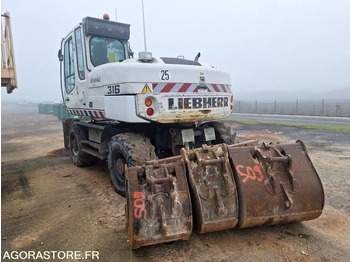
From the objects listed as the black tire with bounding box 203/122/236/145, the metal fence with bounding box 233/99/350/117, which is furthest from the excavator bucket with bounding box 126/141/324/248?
the metal fence with bounding box 233/99/350/117

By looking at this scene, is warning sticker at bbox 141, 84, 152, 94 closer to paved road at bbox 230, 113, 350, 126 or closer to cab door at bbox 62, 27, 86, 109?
cab door at bbox 62, 27, 86, 109

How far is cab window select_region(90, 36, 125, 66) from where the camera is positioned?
5.65 meters

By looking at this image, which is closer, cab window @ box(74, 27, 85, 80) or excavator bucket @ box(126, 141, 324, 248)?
excavator bucket @ box(126, 141, 324, 248)

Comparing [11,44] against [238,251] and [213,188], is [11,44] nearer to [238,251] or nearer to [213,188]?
[213,188]

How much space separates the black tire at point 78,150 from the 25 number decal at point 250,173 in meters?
4.50

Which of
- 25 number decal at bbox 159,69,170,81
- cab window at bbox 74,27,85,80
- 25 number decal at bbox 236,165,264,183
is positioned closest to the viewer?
25 number decal at bbox 236,165,264,183

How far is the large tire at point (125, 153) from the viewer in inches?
169

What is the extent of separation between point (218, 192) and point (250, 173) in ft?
1.63

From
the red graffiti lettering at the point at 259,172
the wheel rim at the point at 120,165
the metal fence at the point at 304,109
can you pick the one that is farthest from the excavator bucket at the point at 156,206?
the metal fence at the point at 304,109

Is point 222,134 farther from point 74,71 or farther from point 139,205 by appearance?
point 74,71

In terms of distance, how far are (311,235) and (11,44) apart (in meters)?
7.03

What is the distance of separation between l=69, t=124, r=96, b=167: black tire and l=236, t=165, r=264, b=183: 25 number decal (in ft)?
14.8

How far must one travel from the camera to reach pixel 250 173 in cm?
328

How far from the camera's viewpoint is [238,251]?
9.95 feet
